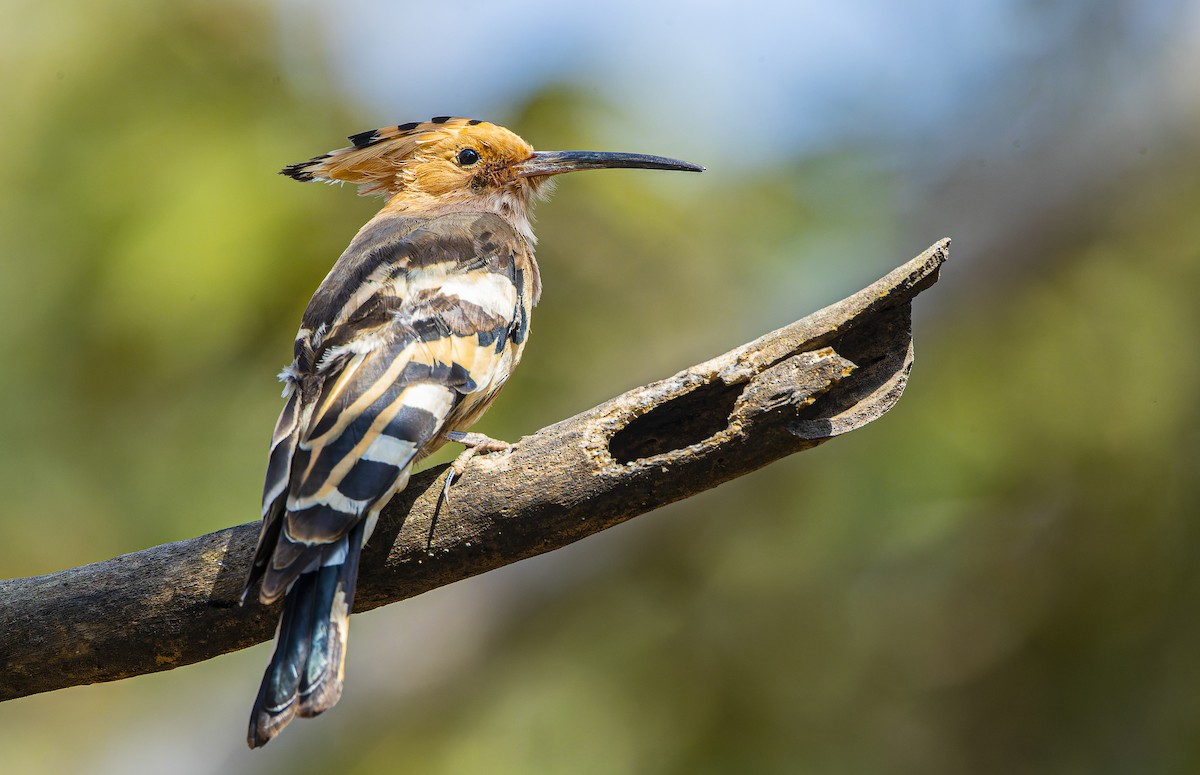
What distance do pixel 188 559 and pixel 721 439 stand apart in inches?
45.5

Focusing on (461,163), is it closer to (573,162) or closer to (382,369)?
(573,162)

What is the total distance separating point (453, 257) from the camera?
3090 millimetres

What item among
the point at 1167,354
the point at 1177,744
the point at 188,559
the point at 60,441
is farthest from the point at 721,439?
the point at 60,441

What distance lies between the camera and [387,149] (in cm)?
379

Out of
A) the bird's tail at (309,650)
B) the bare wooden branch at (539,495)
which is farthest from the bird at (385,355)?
the bare wooden branch at (539,495)

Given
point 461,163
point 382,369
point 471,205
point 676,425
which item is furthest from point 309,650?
point 461,163

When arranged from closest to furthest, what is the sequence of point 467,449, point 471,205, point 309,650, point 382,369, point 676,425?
1. point 309,650
2. point 676,425
3. point 467,449
4. point 382,369
5. point 471,205

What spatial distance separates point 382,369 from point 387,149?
1.47 meters

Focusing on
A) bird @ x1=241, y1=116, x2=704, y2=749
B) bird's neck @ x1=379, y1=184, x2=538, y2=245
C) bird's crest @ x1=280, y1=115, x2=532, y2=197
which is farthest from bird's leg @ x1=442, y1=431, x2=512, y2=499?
bird's crest @ x1=280, y1=115, x2=532, y2=197

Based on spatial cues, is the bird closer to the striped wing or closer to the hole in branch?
the striped wing

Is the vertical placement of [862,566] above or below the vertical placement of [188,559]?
below

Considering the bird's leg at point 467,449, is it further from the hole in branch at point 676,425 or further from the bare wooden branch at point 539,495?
the hole in branch at point 676,425

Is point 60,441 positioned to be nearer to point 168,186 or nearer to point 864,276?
point 168,186

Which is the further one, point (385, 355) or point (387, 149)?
point (387, 149)
